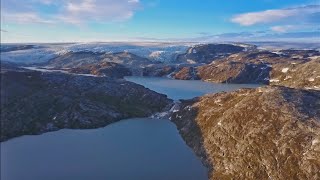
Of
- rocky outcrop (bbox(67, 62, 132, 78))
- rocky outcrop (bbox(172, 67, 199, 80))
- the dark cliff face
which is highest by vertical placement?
the dark cliff face

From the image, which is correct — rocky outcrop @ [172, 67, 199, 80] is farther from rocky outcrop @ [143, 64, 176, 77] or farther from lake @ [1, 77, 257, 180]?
lake @ [1, 77, 257, 180]

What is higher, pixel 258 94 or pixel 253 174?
pixel 258 94

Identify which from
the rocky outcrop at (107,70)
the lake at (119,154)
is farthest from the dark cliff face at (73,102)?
the rocky outcrop at (107,70)

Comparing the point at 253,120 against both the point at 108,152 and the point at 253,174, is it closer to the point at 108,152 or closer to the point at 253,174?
the point at 253,174

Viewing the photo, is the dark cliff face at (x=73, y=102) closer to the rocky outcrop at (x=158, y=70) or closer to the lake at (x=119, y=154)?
the lake at (x=119, y=154)

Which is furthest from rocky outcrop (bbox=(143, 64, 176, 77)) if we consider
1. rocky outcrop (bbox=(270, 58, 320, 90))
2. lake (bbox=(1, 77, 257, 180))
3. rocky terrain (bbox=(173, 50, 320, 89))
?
lake (bbox=(1, 77, 257, 180))

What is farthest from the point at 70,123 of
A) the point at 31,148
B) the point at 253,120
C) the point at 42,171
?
the point at 253,120
